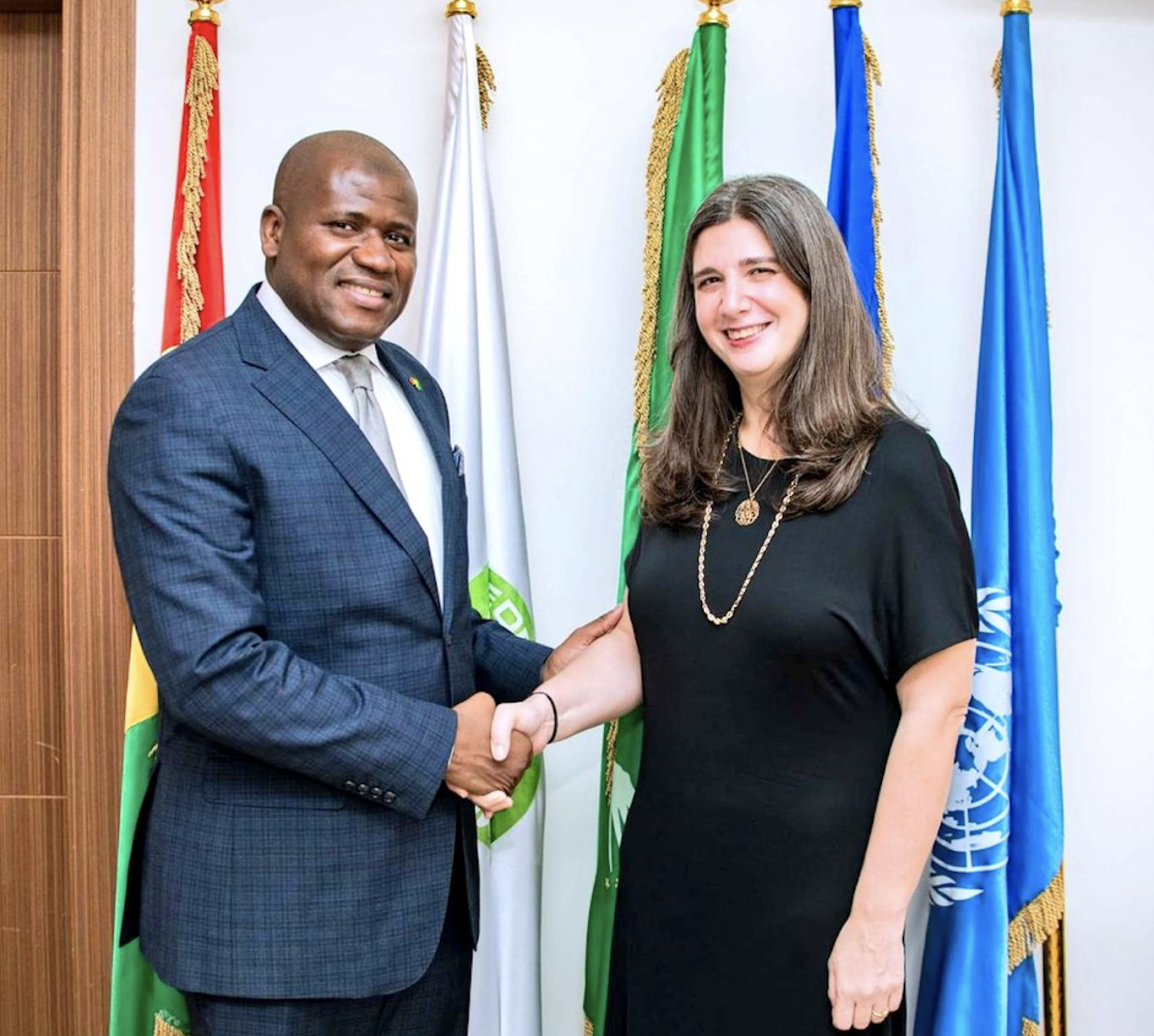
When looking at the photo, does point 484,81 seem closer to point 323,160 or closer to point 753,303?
point 323,160

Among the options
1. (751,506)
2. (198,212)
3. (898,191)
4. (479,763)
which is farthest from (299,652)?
(898,191)

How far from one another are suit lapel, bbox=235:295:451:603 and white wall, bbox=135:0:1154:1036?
2.85ft

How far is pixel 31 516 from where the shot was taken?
2438 millimetres

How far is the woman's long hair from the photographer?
1472mm

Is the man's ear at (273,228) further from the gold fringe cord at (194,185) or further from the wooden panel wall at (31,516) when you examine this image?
the wooden panel wall at (31,516)

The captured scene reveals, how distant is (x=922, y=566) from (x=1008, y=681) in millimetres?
736

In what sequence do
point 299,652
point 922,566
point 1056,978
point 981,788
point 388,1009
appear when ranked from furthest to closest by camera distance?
point 1056,978, point 981,788, point 388,1009, point 299,652, point 922,566

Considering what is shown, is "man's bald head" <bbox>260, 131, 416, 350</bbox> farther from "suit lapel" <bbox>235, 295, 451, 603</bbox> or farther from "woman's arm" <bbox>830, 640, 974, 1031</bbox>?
"woman's arm" <bbox>830, 640, 974, 1031</bbox>

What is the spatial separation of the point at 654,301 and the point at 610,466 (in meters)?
0.41

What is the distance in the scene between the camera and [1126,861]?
2344mm

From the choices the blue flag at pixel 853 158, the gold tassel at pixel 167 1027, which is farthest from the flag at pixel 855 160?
the gold tassel at pixel 167 1027

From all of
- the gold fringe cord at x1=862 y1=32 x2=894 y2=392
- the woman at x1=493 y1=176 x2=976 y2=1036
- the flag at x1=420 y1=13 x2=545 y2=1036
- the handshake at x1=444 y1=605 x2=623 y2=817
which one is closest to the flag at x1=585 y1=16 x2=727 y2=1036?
the flag at x1=420 y1=13 x2=545 y2=1036

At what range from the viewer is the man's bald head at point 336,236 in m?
1.58

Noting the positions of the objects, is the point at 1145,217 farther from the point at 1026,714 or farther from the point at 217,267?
the point at 217,267
